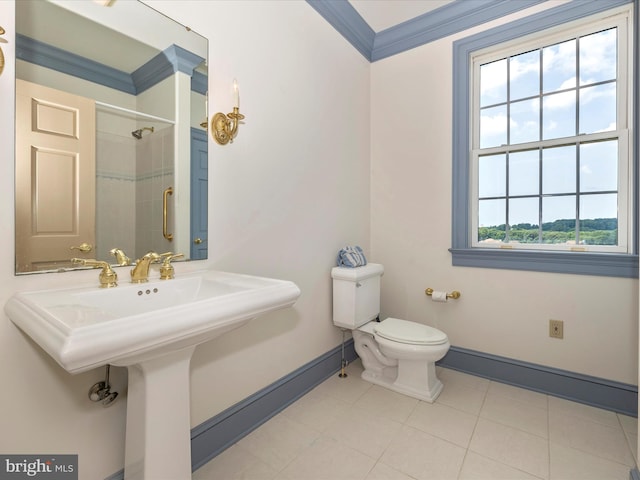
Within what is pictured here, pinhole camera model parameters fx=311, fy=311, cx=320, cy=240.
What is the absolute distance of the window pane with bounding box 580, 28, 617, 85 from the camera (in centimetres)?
191

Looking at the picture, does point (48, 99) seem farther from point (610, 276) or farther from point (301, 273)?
point (610, 276)

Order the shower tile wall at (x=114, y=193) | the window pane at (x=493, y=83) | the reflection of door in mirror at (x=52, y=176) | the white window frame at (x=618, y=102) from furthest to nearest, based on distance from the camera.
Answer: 1. the window pane at (x=493, y=83)
2. the white window frame at (x=618, y=102)
3. the shower tile wall at (x=114, y=193)
4. the reflection of door in mirror at (x=52, y=176)

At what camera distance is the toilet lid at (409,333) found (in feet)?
6.19

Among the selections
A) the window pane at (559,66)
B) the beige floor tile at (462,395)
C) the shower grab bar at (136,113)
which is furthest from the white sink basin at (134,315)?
the window pane at (559,66)

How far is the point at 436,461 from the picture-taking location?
4.75ft

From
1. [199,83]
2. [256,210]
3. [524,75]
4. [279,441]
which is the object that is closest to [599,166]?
[524,75]

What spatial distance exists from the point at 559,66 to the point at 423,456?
251 centimetres

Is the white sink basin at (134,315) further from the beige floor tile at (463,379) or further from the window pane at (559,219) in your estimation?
the window pane at (559,219)

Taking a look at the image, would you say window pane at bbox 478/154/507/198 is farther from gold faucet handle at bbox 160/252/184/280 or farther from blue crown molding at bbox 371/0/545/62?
gold faucet handle at bbox 160/252/184/280

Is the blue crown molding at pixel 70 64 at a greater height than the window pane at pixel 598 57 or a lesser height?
lesser

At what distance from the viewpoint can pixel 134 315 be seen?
73cm

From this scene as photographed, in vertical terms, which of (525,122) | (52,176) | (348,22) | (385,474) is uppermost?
(348,22)

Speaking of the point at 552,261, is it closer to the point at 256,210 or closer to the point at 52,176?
the point at 256,210

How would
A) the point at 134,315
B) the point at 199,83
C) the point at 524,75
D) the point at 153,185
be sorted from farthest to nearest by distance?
the point at 524,75
the point at 199,83
the point at 153,185
the point at 134,315
